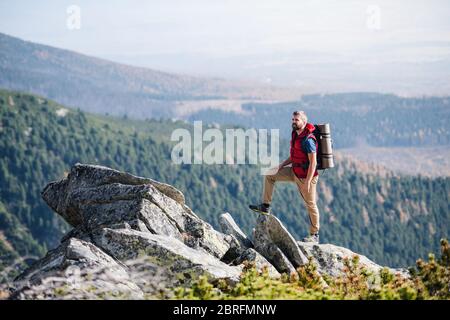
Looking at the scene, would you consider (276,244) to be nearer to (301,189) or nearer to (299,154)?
(301,189)

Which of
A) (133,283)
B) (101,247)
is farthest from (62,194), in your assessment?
(133,283)

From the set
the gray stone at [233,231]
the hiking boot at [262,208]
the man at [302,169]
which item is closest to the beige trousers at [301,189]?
the man at [302,169]

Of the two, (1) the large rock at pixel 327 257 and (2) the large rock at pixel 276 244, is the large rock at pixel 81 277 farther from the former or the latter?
(1) the large rock at pixel 327 257

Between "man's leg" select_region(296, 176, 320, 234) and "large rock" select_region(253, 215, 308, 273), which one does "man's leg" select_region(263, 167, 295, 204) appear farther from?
"large rock" select_region(253, 215, 308, 273)

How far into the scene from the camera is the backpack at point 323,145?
21625mm

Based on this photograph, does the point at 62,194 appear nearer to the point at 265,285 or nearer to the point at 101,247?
the point at 101,247

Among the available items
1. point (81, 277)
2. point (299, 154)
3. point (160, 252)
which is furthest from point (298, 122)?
point (81, 277)

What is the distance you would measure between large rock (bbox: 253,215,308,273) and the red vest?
226 cm

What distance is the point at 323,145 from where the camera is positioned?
71.2 ft

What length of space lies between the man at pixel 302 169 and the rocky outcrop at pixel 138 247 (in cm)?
134

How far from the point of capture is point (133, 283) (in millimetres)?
13922

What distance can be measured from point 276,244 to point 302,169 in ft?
9.43

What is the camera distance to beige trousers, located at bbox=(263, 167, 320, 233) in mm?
21859

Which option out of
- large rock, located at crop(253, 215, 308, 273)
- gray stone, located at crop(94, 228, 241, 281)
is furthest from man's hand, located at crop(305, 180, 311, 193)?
gray stone, located at crop(94, 228, 241, 281)
